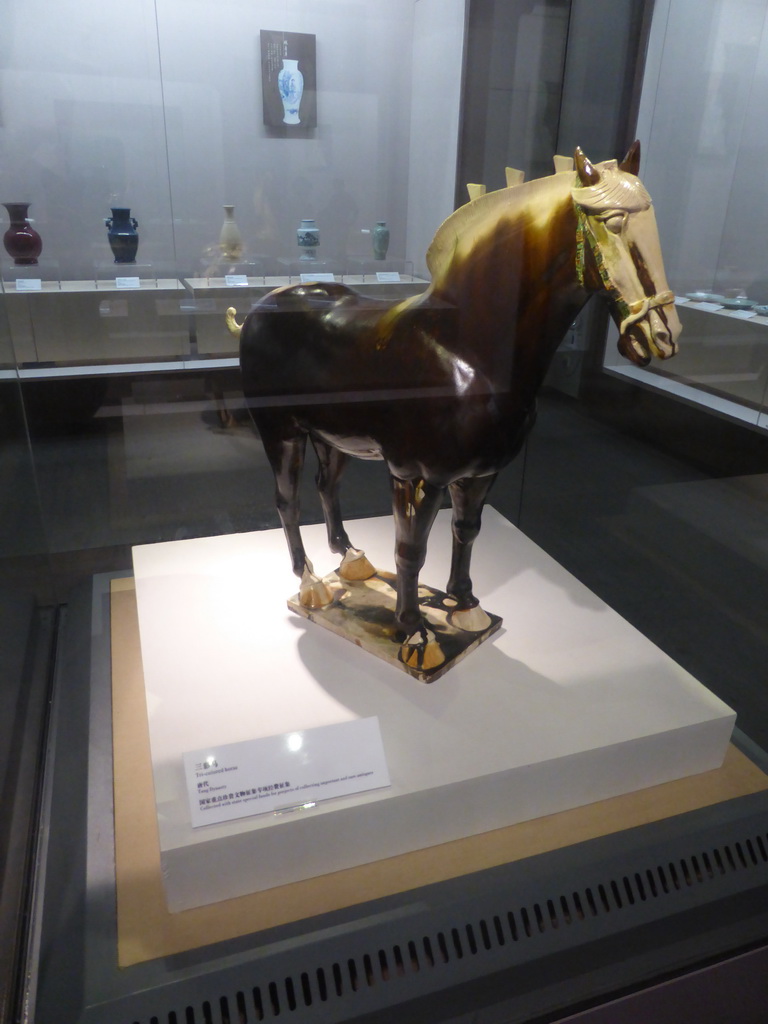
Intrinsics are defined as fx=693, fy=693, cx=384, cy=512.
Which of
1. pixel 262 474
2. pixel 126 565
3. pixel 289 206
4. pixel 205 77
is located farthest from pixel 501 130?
pixel 126 565

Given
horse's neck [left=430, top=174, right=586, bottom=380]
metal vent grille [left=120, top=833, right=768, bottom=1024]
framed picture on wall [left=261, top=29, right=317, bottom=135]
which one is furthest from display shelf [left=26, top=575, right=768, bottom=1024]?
framed picture on wall [left=261, top=29, right=317, bottom=135]

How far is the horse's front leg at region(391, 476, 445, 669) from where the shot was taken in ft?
4.05

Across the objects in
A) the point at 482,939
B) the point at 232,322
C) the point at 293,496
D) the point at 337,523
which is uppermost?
the point at 232,322

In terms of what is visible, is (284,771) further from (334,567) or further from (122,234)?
(122,234)

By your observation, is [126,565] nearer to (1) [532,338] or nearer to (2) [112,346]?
(2) [112,346]

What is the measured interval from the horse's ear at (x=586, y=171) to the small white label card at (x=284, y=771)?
2.84ft

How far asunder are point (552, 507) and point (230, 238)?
1249mm

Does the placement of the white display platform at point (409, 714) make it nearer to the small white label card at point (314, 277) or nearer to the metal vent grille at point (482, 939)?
the metal vent grille at point (482, 939)

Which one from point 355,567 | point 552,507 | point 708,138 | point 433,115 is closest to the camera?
point 433,115

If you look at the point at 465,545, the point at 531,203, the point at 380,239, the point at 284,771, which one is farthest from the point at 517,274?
the point at 284,771

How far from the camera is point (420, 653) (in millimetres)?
1339

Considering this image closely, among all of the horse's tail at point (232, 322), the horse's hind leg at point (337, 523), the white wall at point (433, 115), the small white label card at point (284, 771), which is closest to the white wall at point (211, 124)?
the white wall at point (433, 115)

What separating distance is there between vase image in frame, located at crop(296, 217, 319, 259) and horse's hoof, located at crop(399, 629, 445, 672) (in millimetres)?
794

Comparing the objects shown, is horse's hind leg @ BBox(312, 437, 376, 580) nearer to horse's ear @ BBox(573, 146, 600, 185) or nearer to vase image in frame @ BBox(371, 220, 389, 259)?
vase image in frame @ BBox(371, 220, 389, 259)
